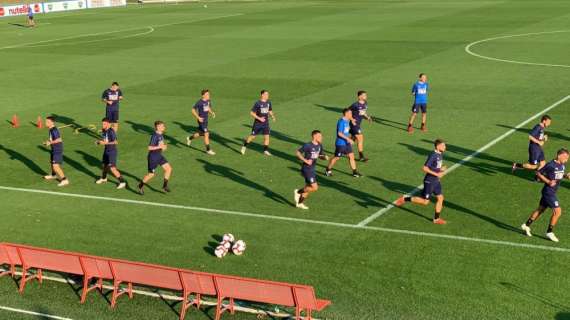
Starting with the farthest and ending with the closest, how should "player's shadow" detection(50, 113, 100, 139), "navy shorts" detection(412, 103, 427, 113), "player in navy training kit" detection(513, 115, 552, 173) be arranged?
"player's shadow" detection(50, 113, 100, 139)
"navy shorts" detection(412, 103, 427, 113)
"player in navy training kit" detection(513, 115, 552, 173)

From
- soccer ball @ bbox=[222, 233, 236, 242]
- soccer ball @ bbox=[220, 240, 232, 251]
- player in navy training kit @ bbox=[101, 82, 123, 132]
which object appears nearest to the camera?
soccer ball @ bbox=[220, 240, 232, 251]

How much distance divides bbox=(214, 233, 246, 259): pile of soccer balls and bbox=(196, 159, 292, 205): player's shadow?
3846mm

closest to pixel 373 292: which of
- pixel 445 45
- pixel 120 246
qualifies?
pixel 120 246

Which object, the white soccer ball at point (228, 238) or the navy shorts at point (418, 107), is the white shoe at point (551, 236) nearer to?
the white soccer ball at point (228, 238)

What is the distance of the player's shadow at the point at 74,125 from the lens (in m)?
30.5

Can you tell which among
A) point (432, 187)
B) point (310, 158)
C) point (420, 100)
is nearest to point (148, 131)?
point (420, 100)

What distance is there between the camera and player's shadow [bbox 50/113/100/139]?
3052cm

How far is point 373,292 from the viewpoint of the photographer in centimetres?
1589

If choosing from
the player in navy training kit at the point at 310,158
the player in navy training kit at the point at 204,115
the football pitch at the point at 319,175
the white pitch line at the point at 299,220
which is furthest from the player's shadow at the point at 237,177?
the white pitch line at the point at 299,220

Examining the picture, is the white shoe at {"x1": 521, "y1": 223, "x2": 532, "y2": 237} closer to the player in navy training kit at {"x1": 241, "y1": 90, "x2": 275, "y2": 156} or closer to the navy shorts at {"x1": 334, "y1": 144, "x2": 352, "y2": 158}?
the navy shorts at {"x1": 334, "y1": 144, "x2": 352, "y2": 158}

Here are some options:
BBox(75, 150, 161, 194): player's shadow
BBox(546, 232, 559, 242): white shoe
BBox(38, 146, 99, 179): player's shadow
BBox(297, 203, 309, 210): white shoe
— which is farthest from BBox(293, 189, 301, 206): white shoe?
BBox(38, 146, 99, 179): player's shadow

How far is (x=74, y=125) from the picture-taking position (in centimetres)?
3178

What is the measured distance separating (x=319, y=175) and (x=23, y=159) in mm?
10722

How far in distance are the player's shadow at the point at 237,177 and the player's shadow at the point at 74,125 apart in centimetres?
644
